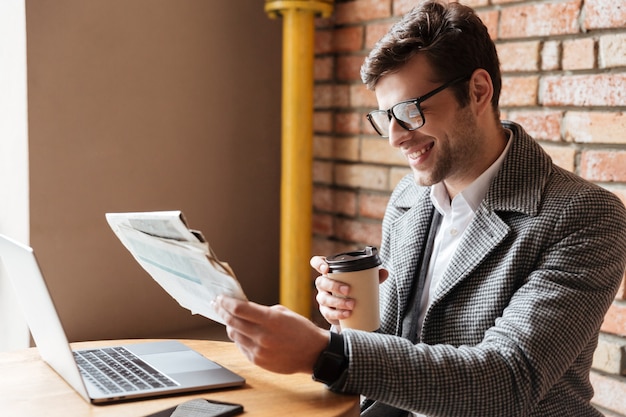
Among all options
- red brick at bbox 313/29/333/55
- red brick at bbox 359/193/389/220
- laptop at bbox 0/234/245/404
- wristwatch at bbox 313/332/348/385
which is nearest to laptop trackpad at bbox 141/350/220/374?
laptop at bbox 0/234/245/404

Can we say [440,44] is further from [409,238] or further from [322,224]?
[322,224]

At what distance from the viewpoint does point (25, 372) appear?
4.50 feet

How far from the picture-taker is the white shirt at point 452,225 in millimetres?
1568

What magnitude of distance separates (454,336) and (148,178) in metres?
1.32

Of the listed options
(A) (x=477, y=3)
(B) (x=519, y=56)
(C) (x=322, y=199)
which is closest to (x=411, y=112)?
(B) (x=519, y=56)

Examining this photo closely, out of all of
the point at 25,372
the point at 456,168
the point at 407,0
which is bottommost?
the point at 25,372

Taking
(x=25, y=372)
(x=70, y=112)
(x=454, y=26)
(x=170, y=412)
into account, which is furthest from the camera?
(x=70, y=112)

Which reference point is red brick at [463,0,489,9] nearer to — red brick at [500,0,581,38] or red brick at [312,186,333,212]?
red brick at [500,0,581,38]

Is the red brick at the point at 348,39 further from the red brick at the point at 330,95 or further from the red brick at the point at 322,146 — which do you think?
the red brick at the point at 322,146

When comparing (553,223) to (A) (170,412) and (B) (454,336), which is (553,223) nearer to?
(B) (454,336)

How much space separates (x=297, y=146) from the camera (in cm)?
256

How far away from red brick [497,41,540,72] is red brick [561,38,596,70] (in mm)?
90

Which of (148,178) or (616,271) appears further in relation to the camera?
(148,178)

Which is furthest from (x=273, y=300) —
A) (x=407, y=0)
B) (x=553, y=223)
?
(x=553, y=223)
